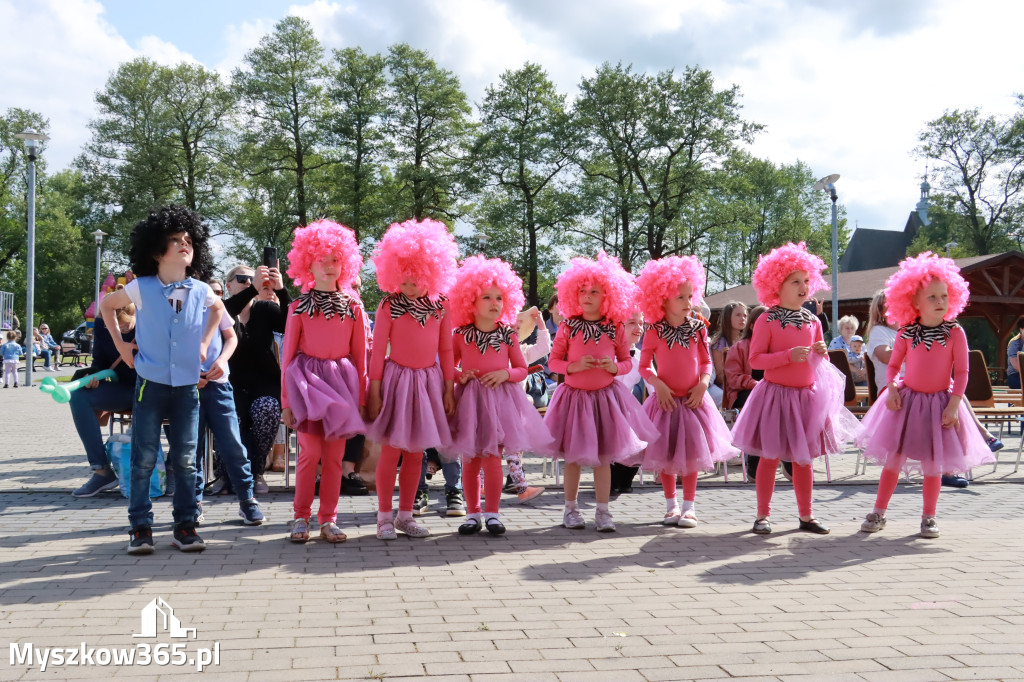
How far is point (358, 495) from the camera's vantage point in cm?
859

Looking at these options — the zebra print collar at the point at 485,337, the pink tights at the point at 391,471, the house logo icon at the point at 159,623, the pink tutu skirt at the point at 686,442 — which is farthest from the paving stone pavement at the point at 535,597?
the zebra print collar at the point at 485,337

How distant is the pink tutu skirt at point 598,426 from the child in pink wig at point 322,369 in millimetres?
1597

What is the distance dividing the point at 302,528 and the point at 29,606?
200cm

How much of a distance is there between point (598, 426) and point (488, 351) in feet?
3.52

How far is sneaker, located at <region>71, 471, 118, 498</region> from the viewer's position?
26.1 ft

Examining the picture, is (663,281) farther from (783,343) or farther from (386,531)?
(386,531)

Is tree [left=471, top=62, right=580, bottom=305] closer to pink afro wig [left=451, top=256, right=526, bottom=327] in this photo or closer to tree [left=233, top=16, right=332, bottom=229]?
tree [left=233, top=16, right=332, bottom=229]

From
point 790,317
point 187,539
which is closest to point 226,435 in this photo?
point 187,539

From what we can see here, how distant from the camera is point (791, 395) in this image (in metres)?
6.83

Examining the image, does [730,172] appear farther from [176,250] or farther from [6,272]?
[6,272]

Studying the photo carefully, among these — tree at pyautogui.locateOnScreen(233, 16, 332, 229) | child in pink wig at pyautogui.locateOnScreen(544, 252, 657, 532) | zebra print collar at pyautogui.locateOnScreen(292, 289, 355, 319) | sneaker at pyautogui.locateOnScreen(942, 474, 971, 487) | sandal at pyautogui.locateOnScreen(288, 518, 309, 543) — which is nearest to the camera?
sandal at pyautogui.locateOnScreen(288, 518, 309, 543)

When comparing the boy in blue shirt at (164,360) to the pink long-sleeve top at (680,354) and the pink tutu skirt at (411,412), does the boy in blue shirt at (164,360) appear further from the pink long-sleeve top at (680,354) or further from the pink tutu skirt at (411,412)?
the pink long-sleeve top at (680,354)

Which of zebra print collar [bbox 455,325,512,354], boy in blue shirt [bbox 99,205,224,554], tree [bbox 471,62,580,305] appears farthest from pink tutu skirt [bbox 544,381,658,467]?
tree [bbox 471,62,580,305]

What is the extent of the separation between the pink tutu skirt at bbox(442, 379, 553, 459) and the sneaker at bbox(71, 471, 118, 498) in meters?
3.84
